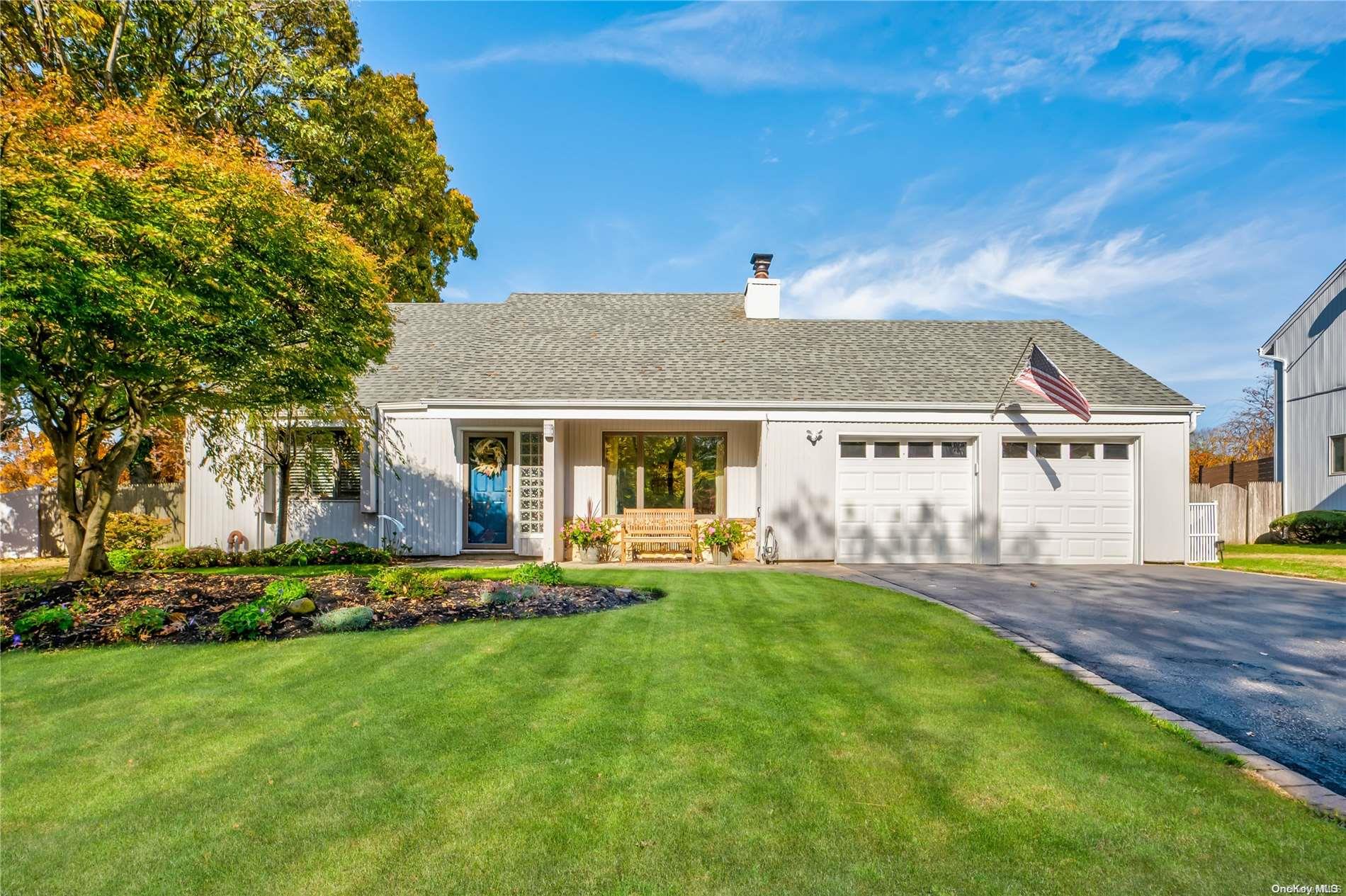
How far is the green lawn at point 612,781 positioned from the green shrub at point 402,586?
2009 millimetres

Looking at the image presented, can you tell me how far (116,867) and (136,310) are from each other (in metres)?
5.27

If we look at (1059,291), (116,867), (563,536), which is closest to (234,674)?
(116,867)

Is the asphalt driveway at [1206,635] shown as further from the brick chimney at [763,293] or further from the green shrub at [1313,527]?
the green shrub at [1313,527]

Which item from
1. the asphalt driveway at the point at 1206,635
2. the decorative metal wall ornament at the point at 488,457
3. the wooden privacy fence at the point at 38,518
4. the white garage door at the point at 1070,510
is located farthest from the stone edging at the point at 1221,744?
the wooden privacy fence at the point at 38,518

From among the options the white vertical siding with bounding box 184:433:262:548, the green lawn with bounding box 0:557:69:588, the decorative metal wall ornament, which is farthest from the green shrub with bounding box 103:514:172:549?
the decorative metal wall ornament

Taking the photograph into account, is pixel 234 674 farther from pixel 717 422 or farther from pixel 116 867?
pixel 717 422

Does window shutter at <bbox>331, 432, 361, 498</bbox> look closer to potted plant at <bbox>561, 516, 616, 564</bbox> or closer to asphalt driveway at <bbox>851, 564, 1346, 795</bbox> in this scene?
potted plant at <bbox>561, 516, 616, 564</bbox>

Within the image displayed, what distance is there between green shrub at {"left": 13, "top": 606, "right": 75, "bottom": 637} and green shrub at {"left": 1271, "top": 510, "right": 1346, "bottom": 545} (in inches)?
902

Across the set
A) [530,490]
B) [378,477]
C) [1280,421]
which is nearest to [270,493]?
[378,477]

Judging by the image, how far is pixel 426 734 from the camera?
3762mm

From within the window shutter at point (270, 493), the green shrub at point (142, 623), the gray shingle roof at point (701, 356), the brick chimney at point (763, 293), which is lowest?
the green shrub at point (142, 623)

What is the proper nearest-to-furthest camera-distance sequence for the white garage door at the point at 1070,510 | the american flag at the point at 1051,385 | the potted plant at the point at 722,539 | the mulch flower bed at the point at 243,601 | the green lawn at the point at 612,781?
the green lawn at the point at 612,781 < the mulch flower bed at the point at 243,601 < the american flag at the point at 1051,385 < the potted plant at the point at 722,539 < the white garage door at the point at 1070,510

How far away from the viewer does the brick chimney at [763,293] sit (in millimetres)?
15580

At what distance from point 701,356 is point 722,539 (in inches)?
158
